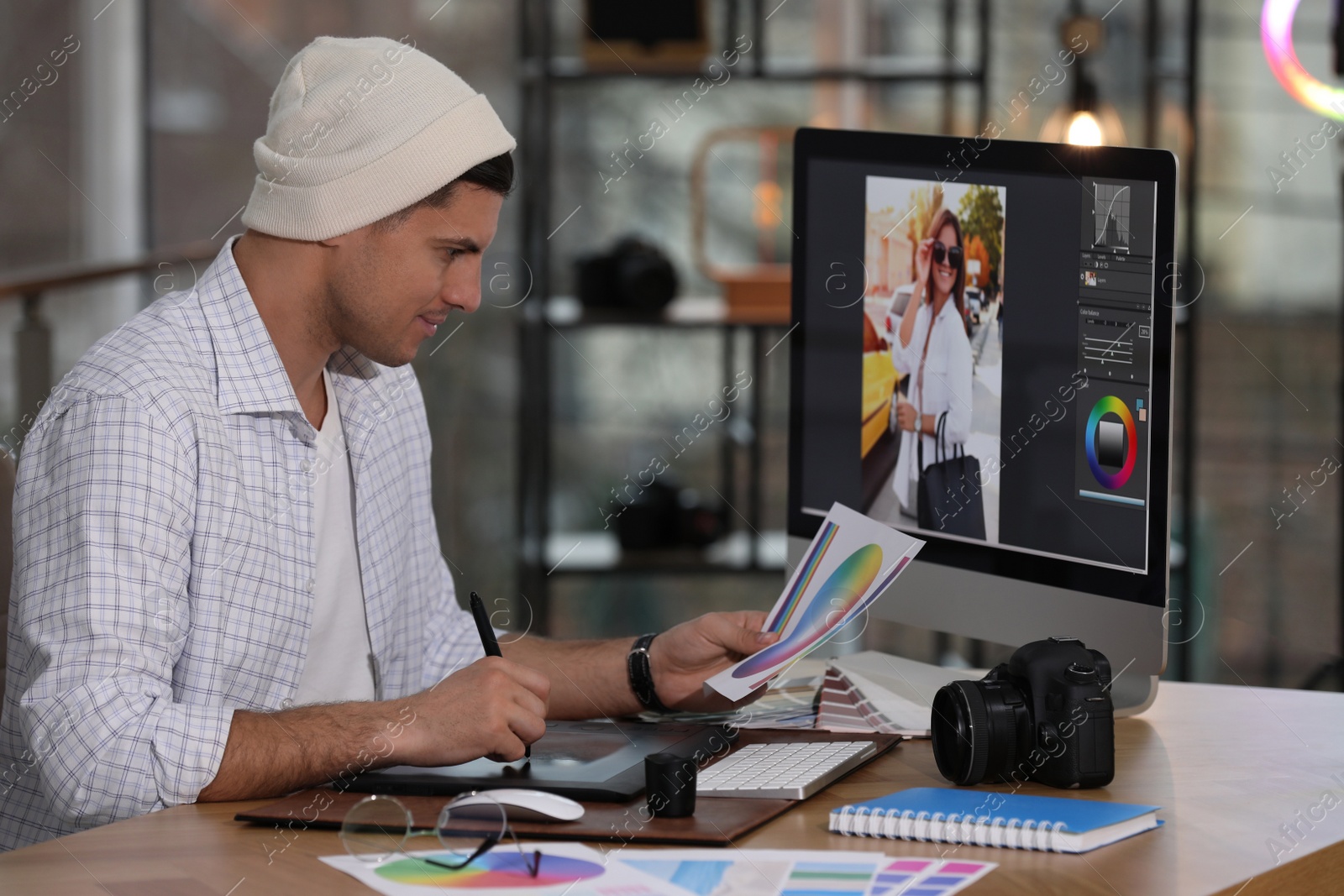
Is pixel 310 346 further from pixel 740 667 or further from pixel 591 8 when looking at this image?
pixel 591 8

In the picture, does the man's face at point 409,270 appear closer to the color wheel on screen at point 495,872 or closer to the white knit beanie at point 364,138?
the white knit beanie at point 364,138

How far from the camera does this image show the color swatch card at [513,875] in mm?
864

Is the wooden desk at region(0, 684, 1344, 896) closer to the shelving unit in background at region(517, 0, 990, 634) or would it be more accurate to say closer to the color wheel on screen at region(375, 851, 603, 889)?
the color wheel on screen at region(375, 851, 603, 889)

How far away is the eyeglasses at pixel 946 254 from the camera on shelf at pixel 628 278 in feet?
6.45

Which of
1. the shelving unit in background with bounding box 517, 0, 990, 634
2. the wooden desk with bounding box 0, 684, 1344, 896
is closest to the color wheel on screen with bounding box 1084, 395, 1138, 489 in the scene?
the wooden desk with bounding box 0, 684, 1344, 896

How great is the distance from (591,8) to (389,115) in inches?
82.6

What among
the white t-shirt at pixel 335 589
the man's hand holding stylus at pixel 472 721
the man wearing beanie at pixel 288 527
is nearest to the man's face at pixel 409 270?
the man wearing beanie at pixel 288 527

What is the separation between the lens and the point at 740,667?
4.06 ft

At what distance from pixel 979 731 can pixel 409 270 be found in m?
0.71

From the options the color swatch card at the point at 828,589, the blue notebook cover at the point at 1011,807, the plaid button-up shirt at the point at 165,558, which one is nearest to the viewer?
the blue notebook cover at the point at 1011,807

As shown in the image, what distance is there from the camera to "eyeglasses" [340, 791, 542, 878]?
0.93 metres

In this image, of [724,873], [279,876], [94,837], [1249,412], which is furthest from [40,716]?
[1249,412]

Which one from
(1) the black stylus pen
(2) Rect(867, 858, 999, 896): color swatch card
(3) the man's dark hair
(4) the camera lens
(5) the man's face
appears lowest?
(2) Rect(867, 858, 999, 896): color swatch card

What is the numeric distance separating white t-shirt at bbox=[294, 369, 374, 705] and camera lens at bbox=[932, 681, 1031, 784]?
26.1 inches
